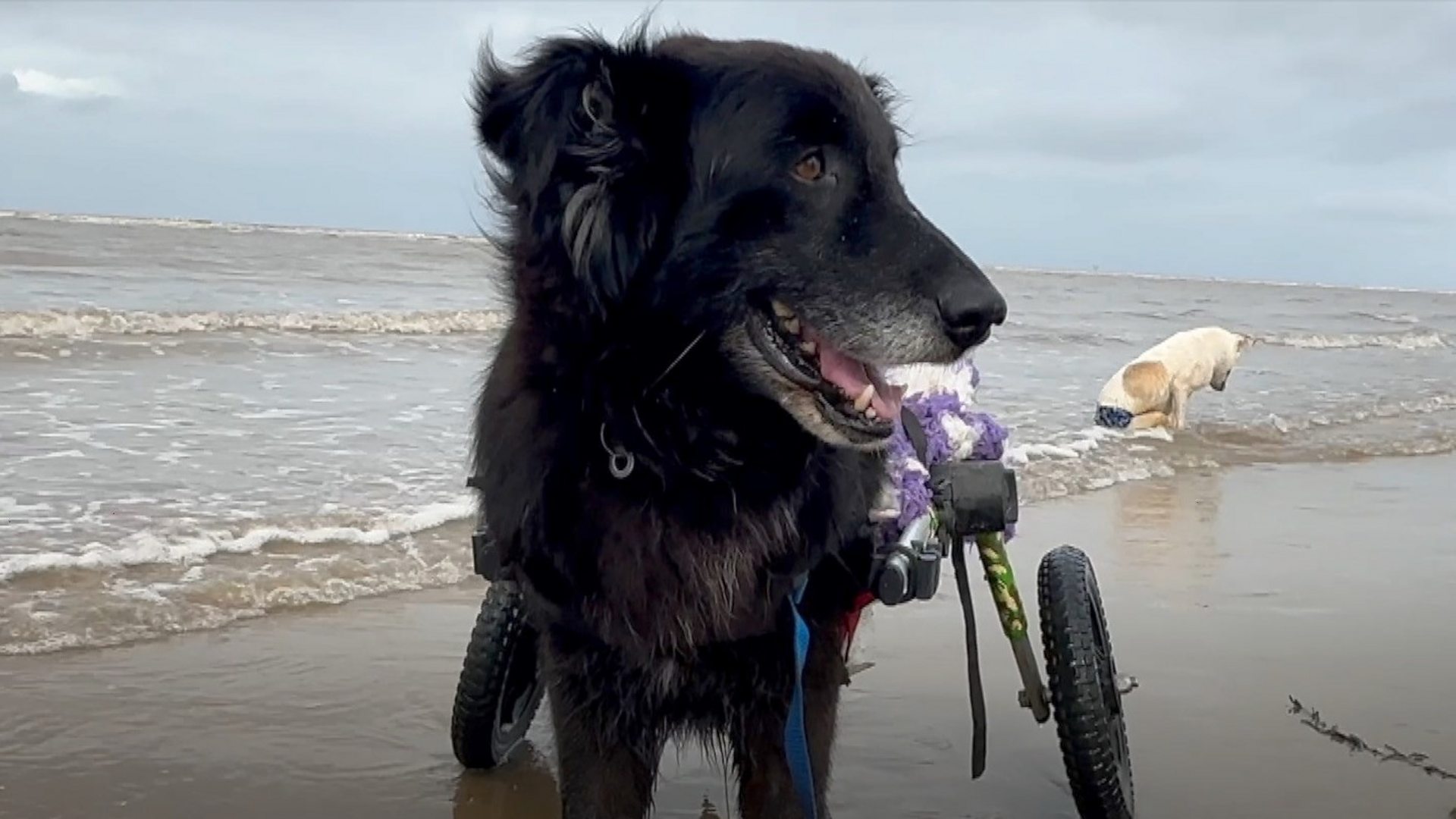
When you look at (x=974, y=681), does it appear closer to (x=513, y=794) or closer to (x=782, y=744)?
(x=782, y=744)

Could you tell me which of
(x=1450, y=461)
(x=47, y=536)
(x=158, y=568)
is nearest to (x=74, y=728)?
(x=158, y=568)

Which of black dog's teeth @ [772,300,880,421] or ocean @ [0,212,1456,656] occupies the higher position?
black dog's teeth @ [772,300,880,421]

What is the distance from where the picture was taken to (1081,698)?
2.89 metres

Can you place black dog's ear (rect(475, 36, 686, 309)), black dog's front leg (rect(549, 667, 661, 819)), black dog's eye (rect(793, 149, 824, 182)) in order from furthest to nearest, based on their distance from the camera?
black dog's front leg (rect(549, 667, 661, 819)), black dog's eye (rect(793, 149, 824, 182)), black dog's ear (rect(475, 36, 686, 309))

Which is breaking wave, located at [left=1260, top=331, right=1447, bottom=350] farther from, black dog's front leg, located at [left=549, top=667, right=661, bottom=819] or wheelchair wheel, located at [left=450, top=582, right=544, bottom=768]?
black dog's front leg, located at [left=549, top=667, right=661, bottom=819]

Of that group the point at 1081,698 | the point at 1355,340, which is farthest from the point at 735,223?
the point at 1355,340

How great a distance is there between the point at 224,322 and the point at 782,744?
12392 millimetres

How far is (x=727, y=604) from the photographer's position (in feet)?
7.77

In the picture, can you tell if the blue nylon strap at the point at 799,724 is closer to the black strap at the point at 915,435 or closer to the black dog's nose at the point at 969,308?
the black dog's nose at the point at 969,308

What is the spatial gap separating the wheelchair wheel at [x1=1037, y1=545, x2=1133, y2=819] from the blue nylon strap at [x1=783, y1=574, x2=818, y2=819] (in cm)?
74

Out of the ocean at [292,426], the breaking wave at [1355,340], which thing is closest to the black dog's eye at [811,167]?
the ocean at [292,426]

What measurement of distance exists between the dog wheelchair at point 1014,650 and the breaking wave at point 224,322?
26.8ft

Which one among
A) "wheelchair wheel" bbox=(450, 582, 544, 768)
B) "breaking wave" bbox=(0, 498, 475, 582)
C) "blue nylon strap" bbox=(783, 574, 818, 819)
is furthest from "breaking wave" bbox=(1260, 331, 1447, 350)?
"blue nylon strap" bbox=(783, 574, 818, 819)

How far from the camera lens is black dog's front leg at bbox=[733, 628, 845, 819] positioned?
248cm
